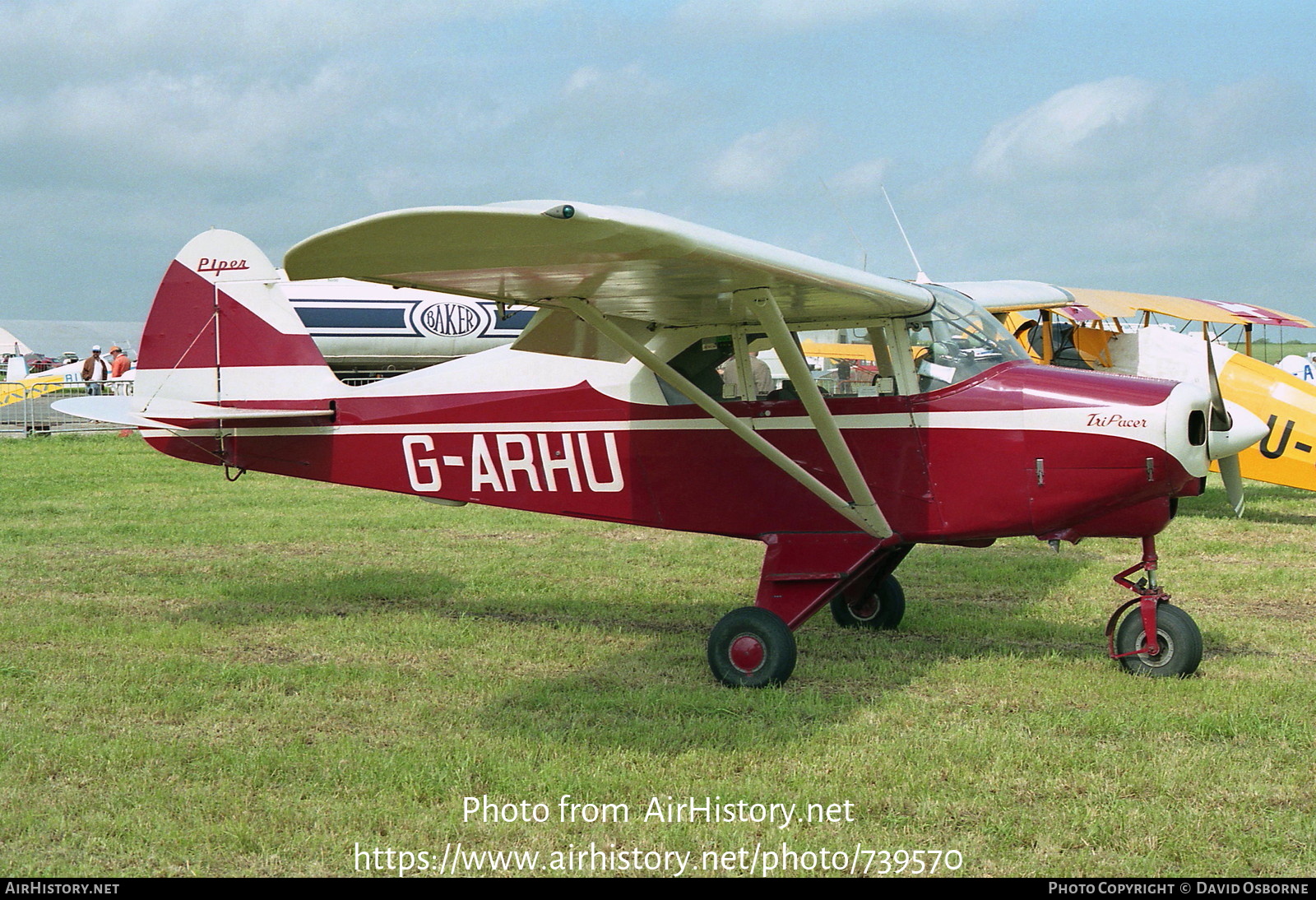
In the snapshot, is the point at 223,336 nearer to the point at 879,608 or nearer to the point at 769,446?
the point at 769,446

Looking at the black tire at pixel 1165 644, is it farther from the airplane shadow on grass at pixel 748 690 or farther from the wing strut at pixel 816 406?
the wing strut at pixel 816 406

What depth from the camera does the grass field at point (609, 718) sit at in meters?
3.97

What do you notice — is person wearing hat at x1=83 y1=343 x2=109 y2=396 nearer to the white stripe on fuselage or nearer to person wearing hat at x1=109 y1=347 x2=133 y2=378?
person wearing hat at x1=109 y1=347 x2=133 y2=378

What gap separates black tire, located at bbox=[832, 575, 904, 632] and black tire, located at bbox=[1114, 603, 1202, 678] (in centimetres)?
160

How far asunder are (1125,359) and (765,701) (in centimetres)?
1021

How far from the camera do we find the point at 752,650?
19.4 ft

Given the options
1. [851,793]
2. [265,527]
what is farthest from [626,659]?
[265,527]

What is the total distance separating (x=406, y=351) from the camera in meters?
28.4

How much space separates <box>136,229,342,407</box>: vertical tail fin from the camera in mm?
7910

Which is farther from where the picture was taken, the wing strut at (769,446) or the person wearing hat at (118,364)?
the person wearing hat at (118,364)

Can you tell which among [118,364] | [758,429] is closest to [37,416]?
[118,364]

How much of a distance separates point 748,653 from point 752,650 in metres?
0.03

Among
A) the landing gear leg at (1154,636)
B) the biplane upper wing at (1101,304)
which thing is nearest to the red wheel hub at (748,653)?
the landing gear leg at (1154,636)
